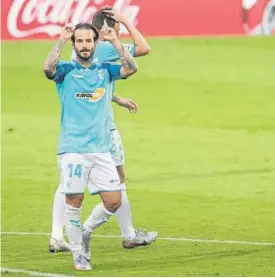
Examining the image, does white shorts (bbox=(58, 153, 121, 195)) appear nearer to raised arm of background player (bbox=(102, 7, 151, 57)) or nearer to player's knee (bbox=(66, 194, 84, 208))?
player's knee (bbox=(66, 194, 84, 208))

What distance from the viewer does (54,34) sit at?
29891 mm

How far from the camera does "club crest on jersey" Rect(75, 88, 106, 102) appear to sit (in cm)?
1152

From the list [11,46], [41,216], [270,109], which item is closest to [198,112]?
[270,109]

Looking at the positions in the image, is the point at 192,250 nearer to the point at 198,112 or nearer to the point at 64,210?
the point at 64,210

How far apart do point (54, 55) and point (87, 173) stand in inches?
40.7

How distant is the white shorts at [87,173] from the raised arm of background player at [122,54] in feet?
2.38

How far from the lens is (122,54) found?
11.6m

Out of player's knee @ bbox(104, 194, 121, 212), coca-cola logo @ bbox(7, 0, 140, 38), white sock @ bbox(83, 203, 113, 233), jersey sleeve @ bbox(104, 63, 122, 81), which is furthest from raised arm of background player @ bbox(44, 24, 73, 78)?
coca-cola logo @ bbox(7, 0, 140, 38)

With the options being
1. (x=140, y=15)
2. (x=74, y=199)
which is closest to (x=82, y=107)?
(x=74, y=199)

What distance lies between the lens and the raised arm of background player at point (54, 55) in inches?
449

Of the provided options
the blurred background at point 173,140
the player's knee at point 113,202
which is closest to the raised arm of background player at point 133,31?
the player's knee at point 113,202

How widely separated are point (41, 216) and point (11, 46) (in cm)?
1756

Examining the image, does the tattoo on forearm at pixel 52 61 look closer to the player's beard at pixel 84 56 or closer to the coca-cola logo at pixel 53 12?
the player's beard at pixel 84 56

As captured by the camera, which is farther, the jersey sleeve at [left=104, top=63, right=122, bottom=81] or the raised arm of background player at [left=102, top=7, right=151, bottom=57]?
the raised arm of background player at [left=102, top=7, right=151, bottom=57]
